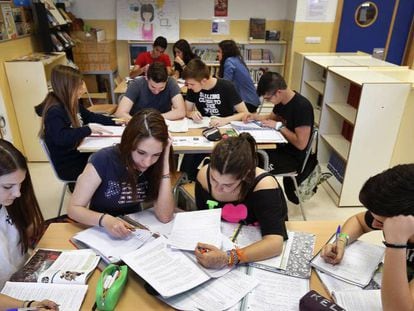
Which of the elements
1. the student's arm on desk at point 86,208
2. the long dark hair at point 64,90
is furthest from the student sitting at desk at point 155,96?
the student's arm on desk at point 86,208

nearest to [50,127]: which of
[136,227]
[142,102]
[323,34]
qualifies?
[142,102]

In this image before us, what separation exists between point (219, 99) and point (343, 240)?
1.88 metres

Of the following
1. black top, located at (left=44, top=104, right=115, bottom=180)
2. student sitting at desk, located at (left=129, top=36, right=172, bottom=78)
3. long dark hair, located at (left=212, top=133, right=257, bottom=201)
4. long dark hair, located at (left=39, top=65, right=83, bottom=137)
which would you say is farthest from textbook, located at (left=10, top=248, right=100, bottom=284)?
student sitting at desk, located at (left=129, top=36, right=172, bottom=78)

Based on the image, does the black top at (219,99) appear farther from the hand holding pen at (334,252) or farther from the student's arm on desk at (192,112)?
the hand holding pen at (334,252)

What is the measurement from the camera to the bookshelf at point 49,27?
3854 mm

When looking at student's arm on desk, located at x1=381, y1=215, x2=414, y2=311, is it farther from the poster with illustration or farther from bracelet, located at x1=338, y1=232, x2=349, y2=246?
the poster with illustration

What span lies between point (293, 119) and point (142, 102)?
132 cm

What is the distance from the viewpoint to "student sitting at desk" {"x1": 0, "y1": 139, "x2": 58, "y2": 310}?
118 cm

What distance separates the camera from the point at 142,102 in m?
2.96

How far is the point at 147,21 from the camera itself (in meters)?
5.45

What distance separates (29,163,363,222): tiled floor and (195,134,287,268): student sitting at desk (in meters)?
1.62

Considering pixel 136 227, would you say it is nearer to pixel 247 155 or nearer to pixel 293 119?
pixel 247 155

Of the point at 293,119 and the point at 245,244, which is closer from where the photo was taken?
the point at 245,244

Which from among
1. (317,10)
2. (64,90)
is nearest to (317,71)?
(317,10)
